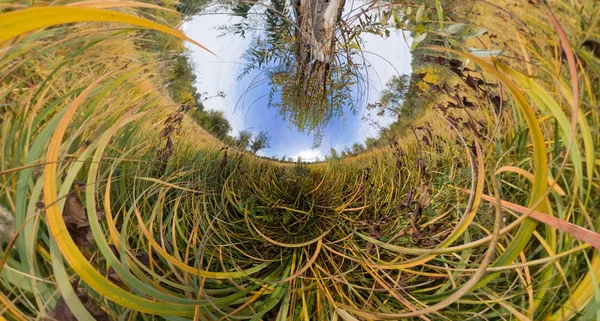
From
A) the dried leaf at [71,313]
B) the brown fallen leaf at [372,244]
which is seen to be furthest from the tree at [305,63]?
the dried leaf at [71,313]

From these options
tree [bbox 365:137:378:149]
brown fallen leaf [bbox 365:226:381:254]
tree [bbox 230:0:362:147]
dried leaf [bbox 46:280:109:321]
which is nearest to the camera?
dried leaf [bbox 46:280:109:321]

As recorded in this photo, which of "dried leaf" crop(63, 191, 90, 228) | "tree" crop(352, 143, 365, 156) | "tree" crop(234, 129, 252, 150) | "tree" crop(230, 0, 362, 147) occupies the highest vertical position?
"tree" crop(230, 0, 362, 147)

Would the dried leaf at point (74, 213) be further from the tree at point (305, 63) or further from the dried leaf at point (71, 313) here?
the tree at point (305, 63)

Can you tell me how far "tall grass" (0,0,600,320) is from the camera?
0.61 feet

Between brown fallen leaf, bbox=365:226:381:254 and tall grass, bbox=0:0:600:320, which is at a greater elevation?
tall grass, bbox=0:0:600:320

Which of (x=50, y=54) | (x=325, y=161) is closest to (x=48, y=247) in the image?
(x=50, y=54)

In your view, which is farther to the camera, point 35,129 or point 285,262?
point 285,262

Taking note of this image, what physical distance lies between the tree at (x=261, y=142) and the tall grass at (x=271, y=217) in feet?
1.15

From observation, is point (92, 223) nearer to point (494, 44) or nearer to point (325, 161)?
point (494, 44)

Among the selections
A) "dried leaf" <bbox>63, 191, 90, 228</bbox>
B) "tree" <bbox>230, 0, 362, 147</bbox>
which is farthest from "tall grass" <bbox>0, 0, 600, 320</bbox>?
"tree" <bbox>230, 0, 362, 147</bbox>

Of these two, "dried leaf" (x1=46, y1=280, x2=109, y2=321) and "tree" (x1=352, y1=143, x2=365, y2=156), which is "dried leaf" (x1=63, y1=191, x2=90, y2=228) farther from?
"tree" (x1=352, y1=143, x2=365, y2=156)

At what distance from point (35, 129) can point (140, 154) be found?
0.14 metres

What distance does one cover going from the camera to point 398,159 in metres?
0.55

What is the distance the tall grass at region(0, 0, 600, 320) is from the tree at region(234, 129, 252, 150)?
0.93 ft
